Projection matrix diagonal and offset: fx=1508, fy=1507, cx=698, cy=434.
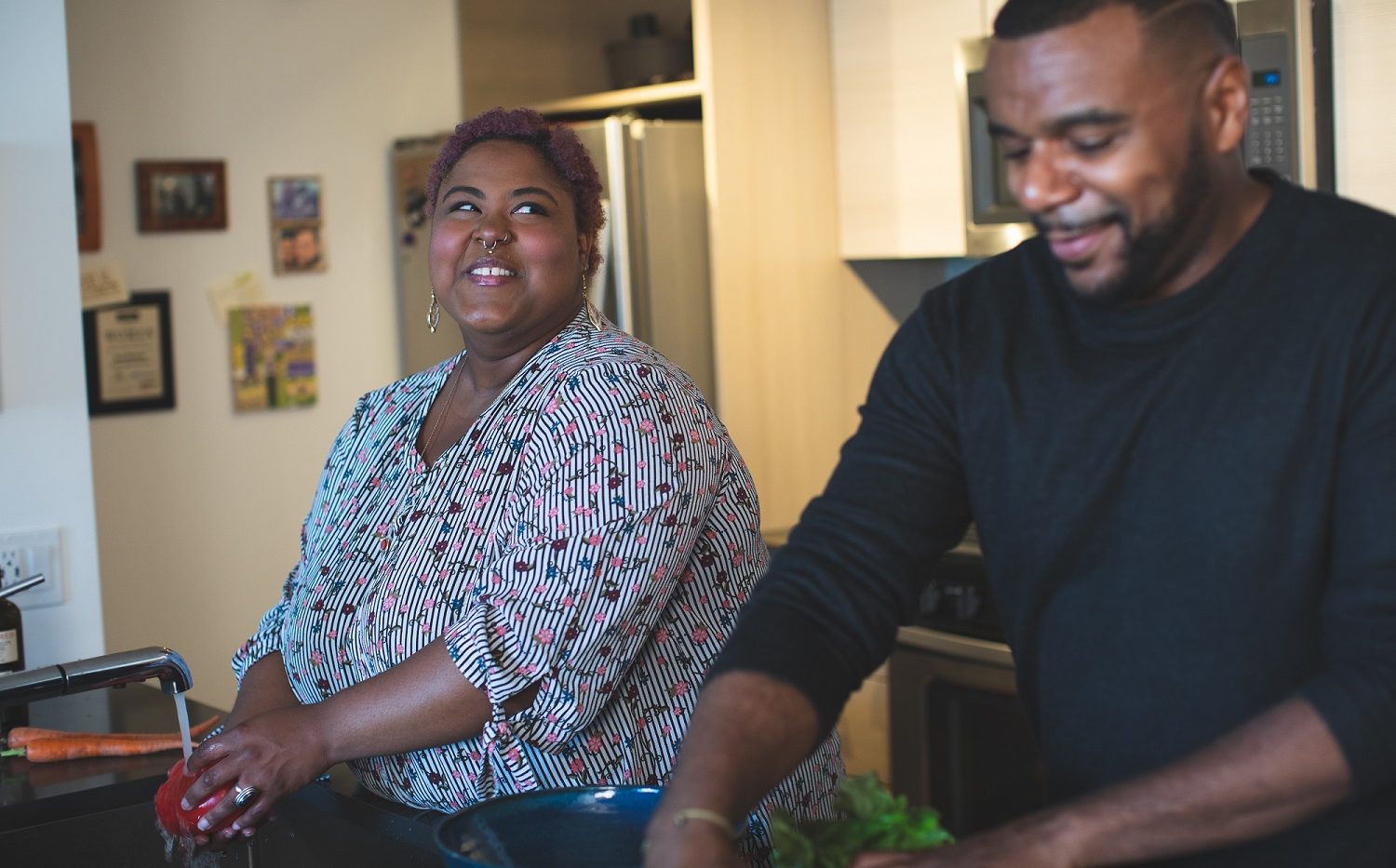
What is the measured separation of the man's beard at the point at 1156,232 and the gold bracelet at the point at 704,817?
1.54ft

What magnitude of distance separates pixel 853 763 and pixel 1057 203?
257 centimetres

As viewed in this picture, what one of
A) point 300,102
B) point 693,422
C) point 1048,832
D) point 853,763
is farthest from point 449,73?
point 1048,832

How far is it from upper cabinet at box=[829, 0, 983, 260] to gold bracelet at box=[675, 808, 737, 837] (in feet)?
7.94

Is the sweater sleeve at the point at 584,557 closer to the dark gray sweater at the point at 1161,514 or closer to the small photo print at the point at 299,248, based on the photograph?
the dark gray sweater at the point at 1161,514

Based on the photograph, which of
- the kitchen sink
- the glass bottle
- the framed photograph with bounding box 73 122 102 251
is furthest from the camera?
the framed photograph with bounding box 73 122 102 251

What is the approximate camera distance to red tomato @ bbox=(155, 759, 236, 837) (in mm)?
1520

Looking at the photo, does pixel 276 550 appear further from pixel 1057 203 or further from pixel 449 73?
pixel 1057 203

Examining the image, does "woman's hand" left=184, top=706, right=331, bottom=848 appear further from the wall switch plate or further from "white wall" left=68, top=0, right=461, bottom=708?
"white wall" left=68, top=0, right=461, bottom=708

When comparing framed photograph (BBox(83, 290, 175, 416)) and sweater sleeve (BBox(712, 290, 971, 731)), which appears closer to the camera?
sweater sleeve (BBox(712, 290, 971, 731))

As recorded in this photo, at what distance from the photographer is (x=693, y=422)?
5.34ft

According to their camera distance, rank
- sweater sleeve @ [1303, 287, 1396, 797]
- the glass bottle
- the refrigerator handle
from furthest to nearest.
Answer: the refrigerator handle < the glass bottle < sweater sleeve @ [1303, 287, 1396, 797]

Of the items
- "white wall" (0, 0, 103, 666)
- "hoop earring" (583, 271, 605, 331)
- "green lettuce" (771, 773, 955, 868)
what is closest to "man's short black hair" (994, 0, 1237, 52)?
"green lettuce" (771, 773, 955, 868)

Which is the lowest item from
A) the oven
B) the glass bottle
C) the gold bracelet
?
the oven

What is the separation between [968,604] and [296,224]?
1.83m
